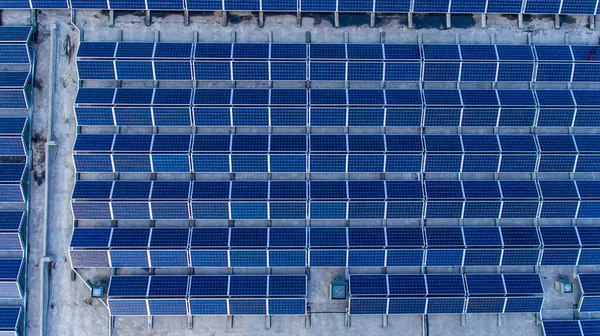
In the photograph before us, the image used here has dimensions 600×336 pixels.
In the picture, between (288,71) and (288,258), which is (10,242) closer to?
(288,258)

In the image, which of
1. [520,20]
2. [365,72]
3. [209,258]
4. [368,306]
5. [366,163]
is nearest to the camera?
[368,306]

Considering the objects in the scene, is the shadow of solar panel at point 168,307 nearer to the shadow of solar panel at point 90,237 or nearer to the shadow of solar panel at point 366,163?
the shadow of solar panel at point 90,237

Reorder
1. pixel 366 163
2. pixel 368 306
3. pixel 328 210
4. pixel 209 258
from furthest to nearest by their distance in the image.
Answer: pixel 366 163 → pixel 328 210 → pixel 209 258 → pixel 368 306

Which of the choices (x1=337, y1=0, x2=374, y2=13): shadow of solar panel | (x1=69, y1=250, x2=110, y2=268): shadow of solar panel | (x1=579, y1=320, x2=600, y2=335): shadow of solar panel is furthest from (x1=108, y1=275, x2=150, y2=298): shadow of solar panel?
(x1=579, y1=320, x2=600, y2=335): shadow of solar panel

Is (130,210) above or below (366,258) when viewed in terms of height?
above

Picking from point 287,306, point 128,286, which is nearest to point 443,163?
point 287,306

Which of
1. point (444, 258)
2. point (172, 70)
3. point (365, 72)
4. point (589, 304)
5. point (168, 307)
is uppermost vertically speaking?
point (172, 70)

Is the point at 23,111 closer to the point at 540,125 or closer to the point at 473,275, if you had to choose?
the point at 473,275

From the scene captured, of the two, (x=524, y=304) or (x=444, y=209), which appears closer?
(x=524, y=304)
